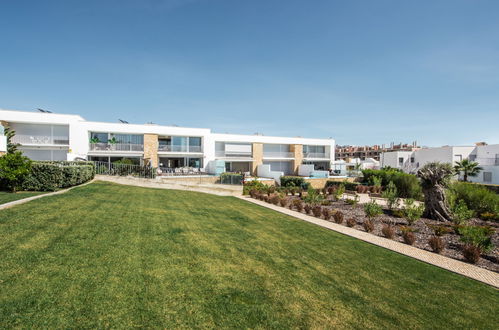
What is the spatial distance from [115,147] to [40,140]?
710 centimetres

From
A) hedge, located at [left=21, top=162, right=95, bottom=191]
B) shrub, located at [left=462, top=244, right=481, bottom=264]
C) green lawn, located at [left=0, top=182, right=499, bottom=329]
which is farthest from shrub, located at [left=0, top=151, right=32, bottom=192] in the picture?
shrub, located at [left=462, top=244, right=481, bottom=264]

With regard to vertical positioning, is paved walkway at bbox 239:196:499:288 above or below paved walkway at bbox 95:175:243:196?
below

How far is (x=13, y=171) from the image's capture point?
393 inches

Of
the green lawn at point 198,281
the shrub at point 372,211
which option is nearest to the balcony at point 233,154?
the shrub at point 372,211

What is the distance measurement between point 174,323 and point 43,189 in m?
11.5

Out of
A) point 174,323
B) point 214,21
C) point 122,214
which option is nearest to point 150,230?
point 122,214

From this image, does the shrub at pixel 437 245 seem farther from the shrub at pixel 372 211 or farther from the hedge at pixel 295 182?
the hedge at pixel 295 182

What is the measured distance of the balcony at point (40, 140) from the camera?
2463cm

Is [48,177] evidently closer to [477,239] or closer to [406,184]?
[477,239]

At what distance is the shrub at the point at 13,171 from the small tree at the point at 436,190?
19.5 m

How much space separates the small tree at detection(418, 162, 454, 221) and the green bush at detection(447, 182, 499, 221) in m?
1.65

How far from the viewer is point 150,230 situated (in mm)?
6531

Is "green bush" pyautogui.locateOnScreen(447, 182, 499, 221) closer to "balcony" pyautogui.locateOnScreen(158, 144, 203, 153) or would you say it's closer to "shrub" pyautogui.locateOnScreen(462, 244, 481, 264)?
"shrub" pyautogui.locateOnScreen(462, 244, 481, 264)

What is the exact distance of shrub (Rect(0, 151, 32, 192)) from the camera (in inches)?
392
